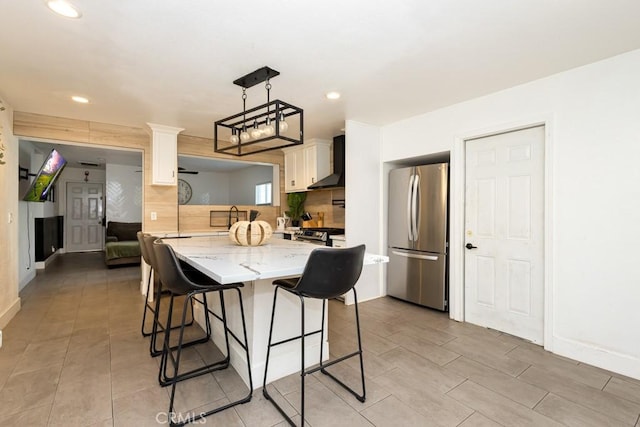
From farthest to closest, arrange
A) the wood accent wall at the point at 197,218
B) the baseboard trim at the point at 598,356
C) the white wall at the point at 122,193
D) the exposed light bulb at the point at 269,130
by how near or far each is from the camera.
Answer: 1. the white wall at the point at 122,193
2. the wood accent wall at the point at 197,218
3. the exposed light bulb at the point at 269,130
4. the baseboard trim at the point at 598,356

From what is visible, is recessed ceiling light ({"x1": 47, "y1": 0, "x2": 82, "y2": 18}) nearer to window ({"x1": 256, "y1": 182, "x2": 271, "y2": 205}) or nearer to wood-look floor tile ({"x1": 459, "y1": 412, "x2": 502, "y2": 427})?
wood-look floor tile ({"x1": 459, "y1": 412, "x2": 502, "y2": 427})

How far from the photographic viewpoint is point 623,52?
2.20 m

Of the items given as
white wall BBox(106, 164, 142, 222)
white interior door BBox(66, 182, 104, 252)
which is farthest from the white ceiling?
white interior door BBox(66, 182, 104, 252)

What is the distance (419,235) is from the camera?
369cm

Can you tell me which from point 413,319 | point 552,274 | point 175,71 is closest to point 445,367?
point 413,319

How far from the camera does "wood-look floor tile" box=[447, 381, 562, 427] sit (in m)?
1.73

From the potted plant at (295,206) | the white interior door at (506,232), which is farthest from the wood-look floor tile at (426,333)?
the potted plant at (295,206)

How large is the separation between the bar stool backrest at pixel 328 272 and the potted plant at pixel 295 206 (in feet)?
12.4

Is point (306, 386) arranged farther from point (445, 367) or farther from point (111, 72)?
point (111, 72)

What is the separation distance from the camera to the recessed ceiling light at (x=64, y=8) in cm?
168

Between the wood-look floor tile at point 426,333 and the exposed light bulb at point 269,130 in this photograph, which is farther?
the wood-look floor tile at point 426,333

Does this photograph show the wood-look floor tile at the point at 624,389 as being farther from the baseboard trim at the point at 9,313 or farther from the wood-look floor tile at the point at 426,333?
the baseboard trim at the point at 9,313

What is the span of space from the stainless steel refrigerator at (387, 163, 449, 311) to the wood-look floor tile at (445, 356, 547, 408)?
3.86 feet

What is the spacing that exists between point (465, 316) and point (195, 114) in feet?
12.6
